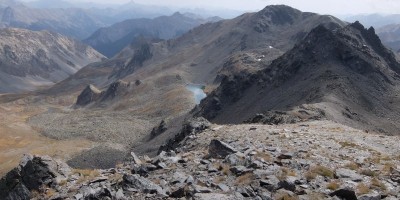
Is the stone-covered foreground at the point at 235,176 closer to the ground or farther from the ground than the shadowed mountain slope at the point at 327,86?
farther from the ground

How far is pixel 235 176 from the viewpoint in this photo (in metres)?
23.8

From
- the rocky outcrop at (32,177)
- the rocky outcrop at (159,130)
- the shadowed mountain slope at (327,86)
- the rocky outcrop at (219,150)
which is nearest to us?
the rocky outcrop at (32,177)

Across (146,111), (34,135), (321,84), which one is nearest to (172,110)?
(146,111)

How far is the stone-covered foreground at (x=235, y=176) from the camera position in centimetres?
2150

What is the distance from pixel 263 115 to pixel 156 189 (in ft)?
156

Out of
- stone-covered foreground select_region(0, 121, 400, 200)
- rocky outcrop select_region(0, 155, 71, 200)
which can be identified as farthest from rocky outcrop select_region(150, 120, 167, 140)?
rocky outcrop select_region(0, 155, 71, 200)

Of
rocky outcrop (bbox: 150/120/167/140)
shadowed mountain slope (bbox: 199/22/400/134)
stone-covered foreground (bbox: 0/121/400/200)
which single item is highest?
stone-covered foreground (bbox: 0/121/400/200)

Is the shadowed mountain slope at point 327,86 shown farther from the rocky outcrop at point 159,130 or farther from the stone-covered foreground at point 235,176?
the stone-covered foreground at point 235,176

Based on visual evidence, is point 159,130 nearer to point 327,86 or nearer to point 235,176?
point 327,86

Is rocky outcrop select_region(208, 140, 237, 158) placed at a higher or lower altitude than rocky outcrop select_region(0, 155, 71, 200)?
higher

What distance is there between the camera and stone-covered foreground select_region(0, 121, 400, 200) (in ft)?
70.5

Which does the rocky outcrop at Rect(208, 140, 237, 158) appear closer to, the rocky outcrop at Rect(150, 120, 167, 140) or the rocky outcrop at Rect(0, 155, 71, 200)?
the rocky outcrop at Rect(0, 155, 71, 200)

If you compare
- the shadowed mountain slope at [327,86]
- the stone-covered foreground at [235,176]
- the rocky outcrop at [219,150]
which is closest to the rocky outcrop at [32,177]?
the stone-covered foreground at [235,176]

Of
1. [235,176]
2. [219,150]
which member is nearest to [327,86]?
[219,150]
